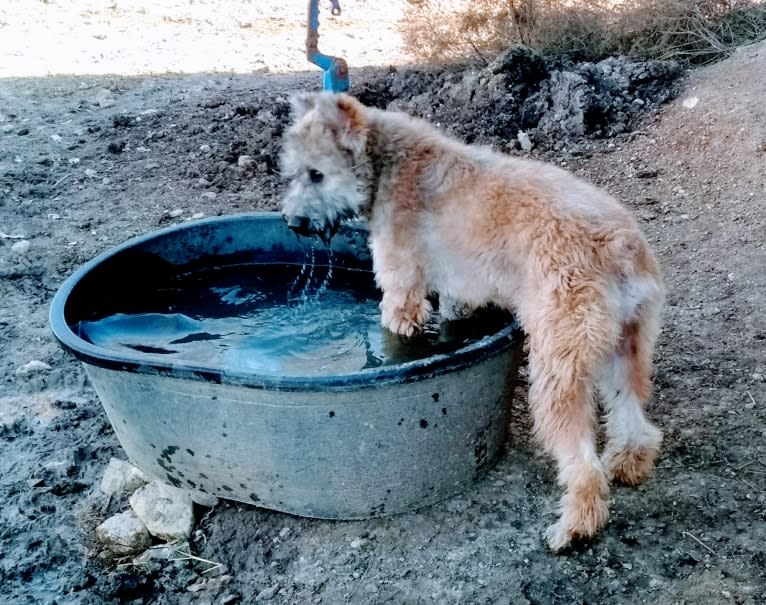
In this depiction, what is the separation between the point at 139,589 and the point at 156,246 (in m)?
2.15

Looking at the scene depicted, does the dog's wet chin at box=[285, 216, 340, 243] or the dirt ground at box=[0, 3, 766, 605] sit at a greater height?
the dog's wet chin at box=[285, 216, 340, 243]

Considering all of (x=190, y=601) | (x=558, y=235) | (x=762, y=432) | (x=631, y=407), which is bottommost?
(x=190, y=601)

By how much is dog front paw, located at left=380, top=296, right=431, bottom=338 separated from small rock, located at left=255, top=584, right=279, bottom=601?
152 cm

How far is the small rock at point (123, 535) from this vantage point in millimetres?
3920

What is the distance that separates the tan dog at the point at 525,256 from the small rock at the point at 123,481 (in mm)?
1587

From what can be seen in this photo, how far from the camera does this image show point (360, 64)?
415 inches

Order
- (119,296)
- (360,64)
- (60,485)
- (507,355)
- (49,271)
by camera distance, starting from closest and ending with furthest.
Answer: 1. (507,355)
2. (60,485)
3. (119,296)
4. (49,271)
5. (360,64)

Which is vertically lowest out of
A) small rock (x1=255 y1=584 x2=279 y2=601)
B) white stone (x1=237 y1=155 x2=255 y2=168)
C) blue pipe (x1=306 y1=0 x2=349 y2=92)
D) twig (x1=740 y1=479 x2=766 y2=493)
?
small rock (x1=255 y1=584 x2=279 y2=601)

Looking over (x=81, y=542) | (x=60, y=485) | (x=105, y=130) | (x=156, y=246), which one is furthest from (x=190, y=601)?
(x=105, y=130)

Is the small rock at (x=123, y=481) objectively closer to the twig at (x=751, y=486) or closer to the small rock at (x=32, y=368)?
the small rock at (x=32, y=368)

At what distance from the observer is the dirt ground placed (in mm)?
3635

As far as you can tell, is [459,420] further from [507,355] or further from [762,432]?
[762,432]

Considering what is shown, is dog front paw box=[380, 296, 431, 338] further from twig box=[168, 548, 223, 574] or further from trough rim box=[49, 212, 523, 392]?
twig box=[168, 548, 223, 574]

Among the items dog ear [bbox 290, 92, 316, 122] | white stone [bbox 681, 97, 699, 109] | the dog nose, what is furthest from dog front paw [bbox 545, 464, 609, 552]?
white stone [bbox 681, 97, 699, 109]
